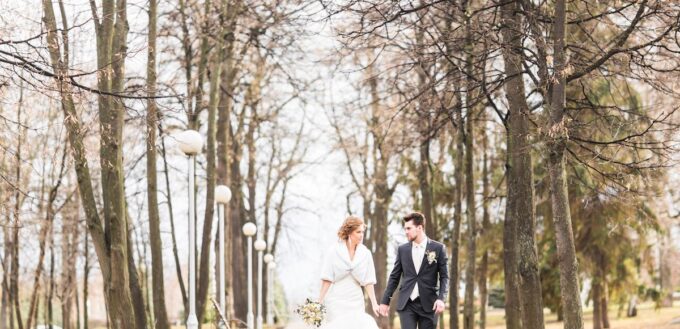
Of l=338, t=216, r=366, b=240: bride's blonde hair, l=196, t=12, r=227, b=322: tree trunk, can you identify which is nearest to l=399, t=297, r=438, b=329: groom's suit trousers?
l=338, t=216, r=366, b=240: bride's blonde hair

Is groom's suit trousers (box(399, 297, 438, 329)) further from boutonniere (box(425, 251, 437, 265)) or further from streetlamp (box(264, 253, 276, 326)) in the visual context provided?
streetlamp (box(264, 253, 276, 326))

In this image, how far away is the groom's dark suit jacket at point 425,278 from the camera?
9570mm

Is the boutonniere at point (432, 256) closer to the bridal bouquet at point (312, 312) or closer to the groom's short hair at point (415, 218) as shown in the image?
the groom's short hair at point (415, 218)

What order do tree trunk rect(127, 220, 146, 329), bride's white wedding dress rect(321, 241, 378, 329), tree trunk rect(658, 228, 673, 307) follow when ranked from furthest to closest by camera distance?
tree trunk rect(658, 228, 673, 307), tree trunk rect(127, 220, 146, 329), bride's white wedding dress rect(321, 241, 378, 329)

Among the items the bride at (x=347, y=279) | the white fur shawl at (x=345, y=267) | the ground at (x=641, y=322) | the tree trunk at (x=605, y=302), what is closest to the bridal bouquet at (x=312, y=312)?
the bride at (x=347, y=279)

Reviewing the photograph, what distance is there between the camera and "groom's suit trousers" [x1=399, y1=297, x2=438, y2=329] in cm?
962

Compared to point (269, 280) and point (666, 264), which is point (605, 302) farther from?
point (666, 264)

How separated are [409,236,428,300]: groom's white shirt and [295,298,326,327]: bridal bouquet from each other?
965 millimetres

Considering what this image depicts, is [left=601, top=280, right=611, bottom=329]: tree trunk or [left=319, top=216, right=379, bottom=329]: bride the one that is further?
[left=601, top=280, right=611, bottom=329]: tree trunk

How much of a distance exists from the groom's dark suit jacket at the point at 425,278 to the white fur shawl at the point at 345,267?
0.32m

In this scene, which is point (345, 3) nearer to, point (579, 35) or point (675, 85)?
point (675, 85)

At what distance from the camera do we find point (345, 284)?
9414 millimetres

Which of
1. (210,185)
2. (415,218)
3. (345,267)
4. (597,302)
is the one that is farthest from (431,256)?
(597,302)

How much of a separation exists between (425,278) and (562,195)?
105 inches
